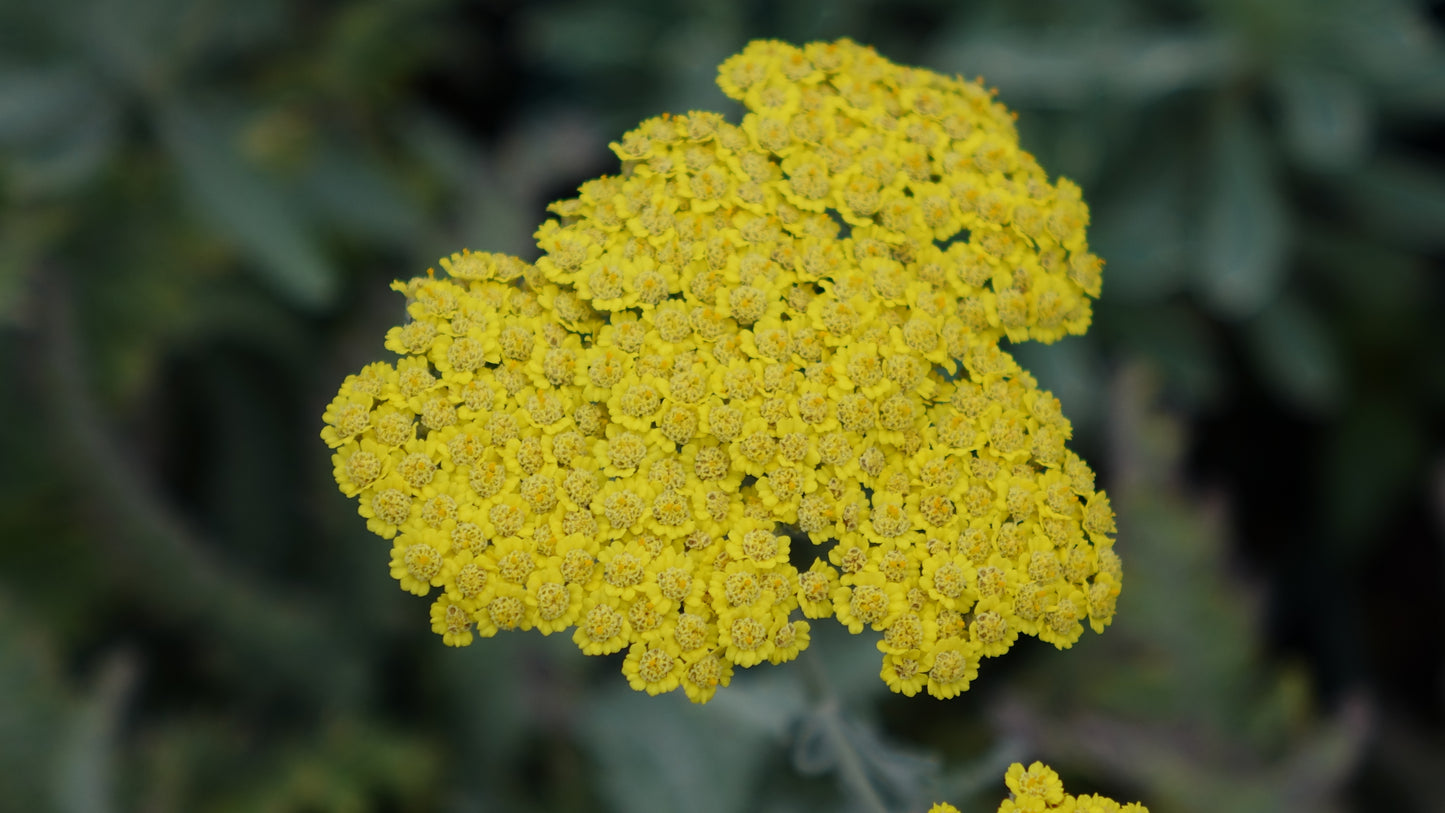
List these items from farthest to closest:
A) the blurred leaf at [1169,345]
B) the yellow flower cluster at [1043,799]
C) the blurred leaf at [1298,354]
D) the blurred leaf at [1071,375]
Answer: the blurred leaf at [1169,345] < the blurred leaf at [1298,354] < the blurred leaf at [1071,375] < the yellow flower cluster at [1043,799]

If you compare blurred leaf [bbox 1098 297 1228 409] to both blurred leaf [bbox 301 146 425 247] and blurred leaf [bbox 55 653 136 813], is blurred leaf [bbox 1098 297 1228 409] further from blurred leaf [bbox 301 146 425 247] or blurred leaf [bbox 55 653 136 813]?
blurred leaf [bbox 55 653 136 813]

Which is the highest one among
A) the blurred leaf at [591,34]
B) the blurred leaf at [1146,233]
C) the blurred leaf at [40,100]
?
the blurred leaf at [591,34]

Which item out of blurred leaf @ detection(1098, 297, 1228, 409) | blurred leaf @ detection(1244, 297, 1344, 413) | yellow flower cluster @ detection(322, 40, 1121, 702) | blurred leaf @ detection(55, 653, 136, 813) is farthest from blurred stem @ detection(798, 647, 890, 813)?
Answer: blurred leaf @ detection(1244, 297, 1344, 413)

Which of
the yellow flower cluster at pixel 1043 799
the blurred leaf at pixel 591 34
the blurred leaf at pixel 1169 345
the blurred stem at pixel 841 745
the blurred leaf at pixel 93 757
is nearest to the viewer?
the yellow flower cluster at pixel 1043 799

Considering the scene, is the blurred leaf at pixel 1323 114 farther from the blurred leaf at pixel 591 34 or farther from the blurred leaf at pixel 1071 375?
the blurred leaf at pixel 591 34

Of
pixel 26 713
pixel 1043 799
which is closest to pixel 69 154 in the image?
pixel 26 713

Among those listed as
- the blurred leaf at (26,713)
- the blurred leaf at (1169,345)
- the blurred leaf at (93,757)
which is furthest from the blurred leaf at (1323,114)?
the blurred leaf at (26,713)

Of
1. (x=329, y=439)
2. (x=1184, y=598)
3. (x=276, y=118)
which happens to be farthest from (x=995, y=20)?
(x=329, y=439)
